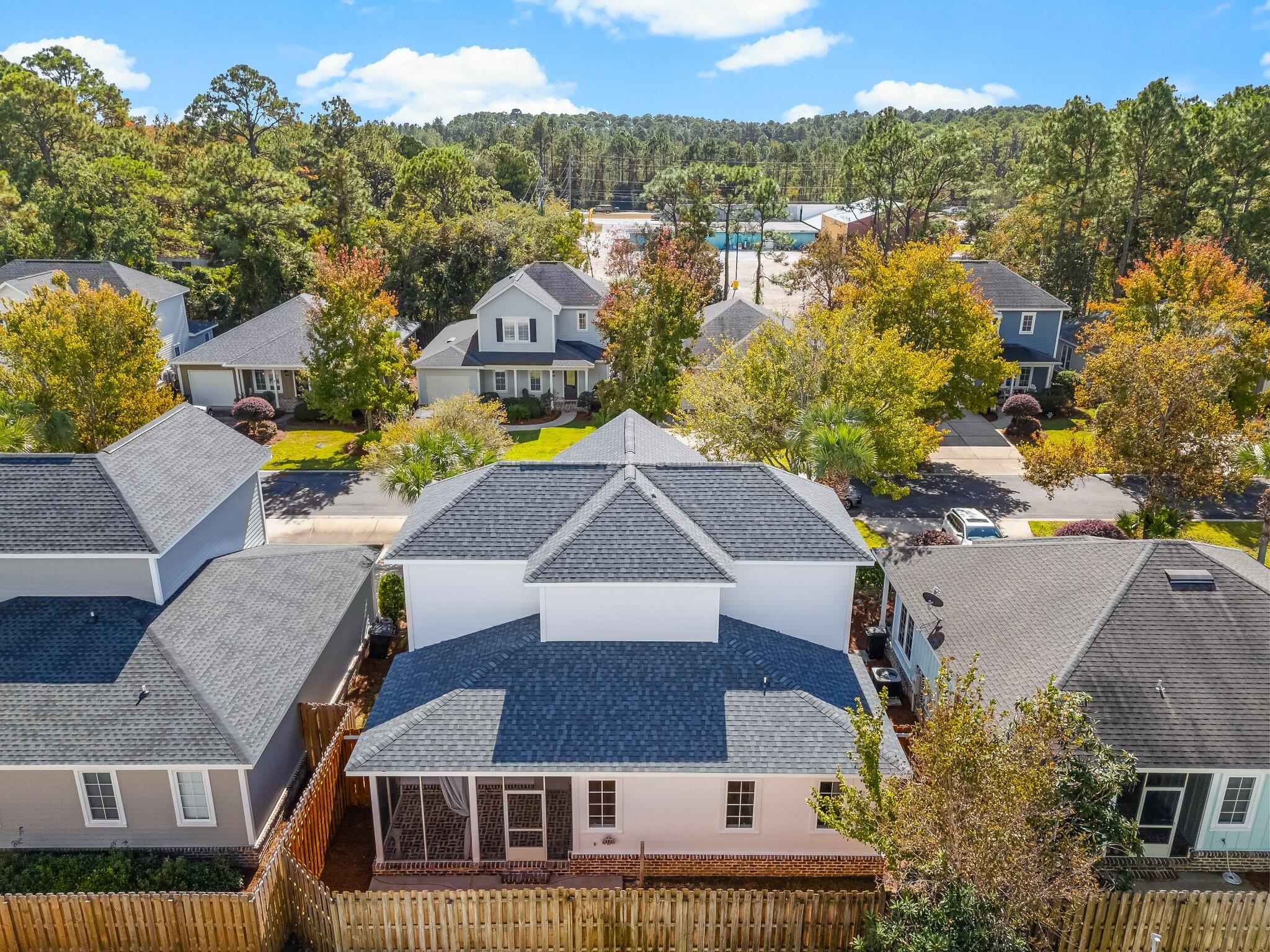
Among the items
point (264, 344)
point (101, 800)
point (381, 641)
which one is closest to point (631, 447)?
point (381, 641)

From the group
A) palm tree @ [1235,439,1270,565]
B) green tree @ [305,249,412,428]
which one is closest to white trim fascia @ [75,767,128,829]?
green tree @ [305,249,412,428]

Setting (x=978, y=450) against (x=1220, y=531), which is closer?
(x=1220, y=531)

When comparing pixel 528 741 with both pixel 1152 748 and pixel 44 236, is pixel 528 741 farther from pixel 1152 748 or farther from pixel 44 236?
pixel 44 236

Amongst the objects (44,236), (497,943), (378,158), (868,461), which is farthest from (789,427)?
(378,158)

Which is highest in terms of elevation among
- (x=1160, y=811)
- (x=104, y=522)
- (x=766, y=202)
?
(x=766, y=202)

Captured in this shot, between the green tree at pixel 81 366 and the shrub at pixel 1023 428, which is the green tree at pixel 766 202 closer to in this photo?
the shrub at pixel 1023 428

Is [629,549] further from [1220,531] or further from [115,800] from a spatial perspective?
[1220,531]

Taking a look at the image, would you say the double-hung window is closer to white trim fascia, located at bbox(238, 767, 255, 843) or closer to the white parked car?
white trim fascia, located at bbox(238, 767, 255, 843)

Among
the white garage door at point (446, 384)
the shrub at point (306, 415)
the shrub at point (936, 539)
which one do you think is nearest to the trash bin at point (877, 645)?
the shrub at point (936, 539)
